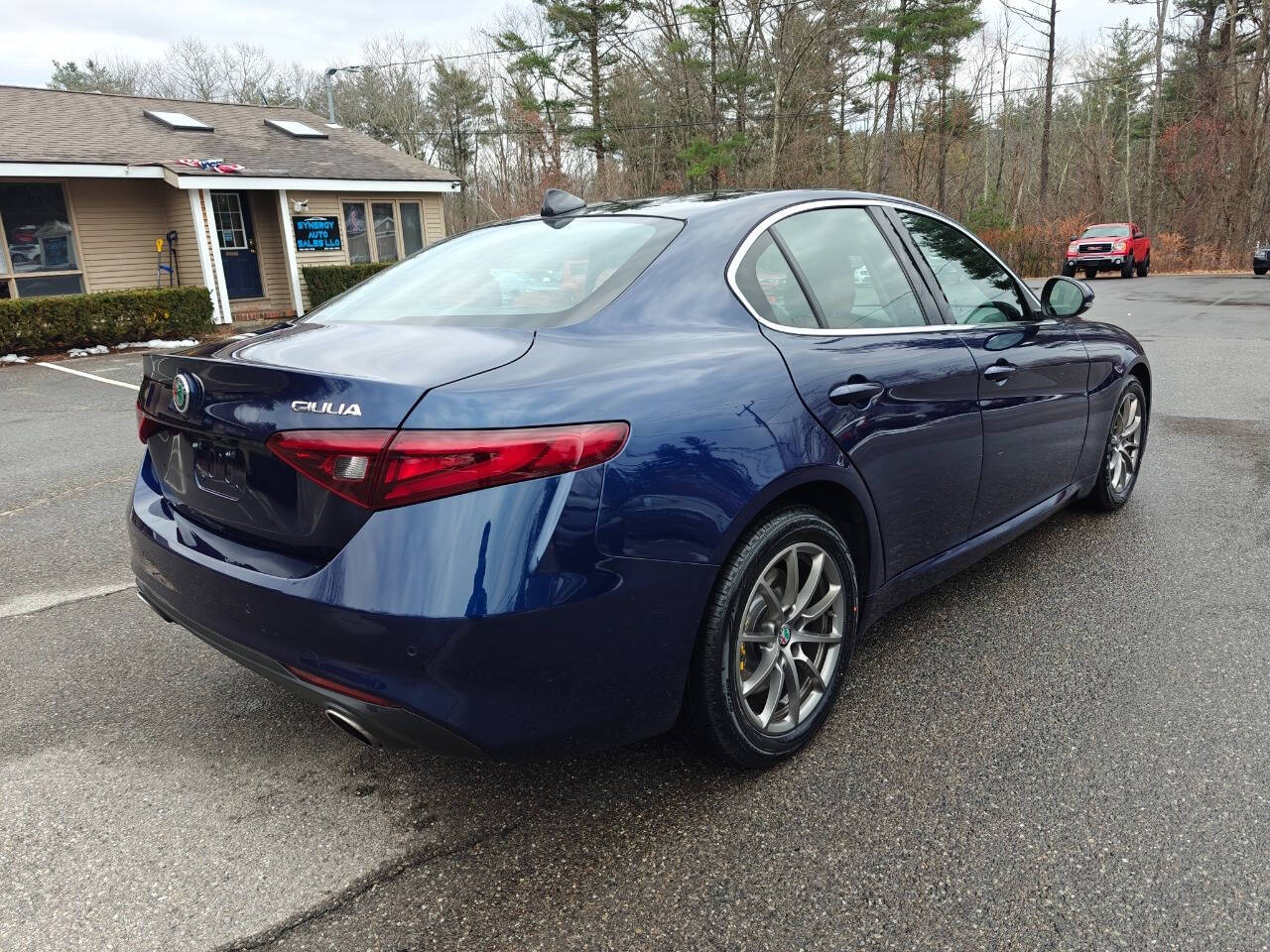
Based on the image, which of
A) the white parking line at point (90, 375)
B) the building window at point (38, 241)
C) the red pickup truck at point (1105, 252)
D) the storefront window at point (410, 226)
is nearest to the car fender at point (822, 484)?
the white parking line at point (90, 375)

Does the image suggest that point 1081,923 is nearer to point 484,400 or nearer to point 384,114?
point 484,400

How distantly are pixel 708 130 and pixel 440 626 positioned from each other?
114ft

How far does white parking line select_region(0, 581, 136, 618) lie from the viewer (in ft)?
12.4

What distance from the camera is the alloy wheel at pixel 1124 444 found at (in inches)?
177

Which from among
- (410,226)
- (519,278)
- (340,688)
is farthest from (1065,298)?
(410,226)

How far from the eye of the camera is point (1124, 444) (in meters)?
4.65

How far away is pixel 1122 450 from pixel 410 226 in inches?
766

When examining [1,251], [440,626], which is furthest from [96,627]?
[1,251]

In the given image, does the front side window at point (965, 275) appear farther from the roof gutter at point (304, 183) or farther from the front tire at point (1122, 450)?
the roof gutter at point (304, 183)

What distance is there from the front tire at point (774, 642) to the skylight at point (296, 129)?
71.0ft

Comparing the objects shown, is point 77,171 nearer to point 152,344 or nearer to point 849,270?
point 152,344

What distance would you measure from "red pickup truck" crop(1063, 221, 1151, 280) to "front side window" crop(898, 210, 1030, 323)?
26593 millimetres

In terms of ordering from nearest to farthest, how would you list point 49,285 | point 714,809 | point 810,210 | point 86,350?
point 714,809 → point 810,210 → point 86,350 → point 49,285

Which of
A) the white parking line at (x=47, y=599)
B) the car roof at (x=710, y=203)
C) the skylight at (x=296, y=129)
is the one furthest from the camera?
the skylight at (x=296, y=129)
